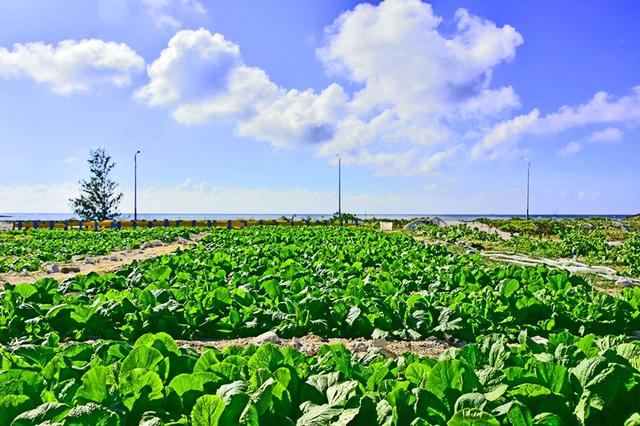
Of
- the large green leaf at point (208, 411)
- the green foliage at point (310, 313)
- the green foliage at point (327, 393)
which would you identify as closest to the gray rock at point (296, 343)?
the green foliage at point (310, 313)

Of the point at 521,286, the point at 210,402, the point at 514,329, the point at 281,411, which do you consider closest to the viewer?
the point at 210,402

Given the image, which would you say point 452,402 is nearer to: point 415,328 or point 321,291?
point 415,328

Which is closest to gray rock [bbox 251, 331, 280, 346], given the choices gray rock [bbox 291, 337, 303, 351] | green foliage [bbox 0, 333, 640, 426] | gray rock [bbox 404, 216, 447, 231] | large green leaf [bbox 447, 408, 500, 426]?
gray rock [bbox 291, 337, 303, 351]

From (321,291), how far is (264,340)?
4.84 feet

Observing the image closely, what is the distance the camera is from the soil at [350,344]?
4629 millimetres

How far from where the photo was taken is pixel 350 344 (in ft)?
15.9

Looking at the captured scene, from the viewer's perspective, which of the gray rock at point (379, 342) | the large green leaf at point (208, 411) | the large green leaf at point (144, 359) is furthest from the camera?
the gray rock at point (379, 342)

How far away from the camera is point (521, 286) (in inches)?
289

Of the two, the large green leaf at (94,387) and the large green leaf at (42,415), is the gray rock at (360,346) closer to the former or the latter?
the large green leaf at (94,387)

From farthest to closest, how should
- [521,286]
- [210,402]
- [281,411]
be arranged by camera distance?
[521,286], [281,411], [210,402]

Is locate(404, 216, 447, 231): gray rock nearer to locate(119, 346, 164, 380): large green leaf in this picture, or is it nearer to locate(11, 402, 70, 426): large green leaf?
locate(119, 346, 164, 380): large green leaf

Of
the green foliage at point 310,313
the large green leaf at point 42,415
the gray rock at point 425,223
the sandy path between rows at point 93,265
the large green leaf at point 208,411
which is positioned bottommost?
the sandy path between rows at point 93,265

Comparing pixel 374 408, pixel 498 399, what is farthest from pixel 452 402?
pixel 374 408

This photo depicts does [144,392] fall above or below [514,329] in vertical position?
above
